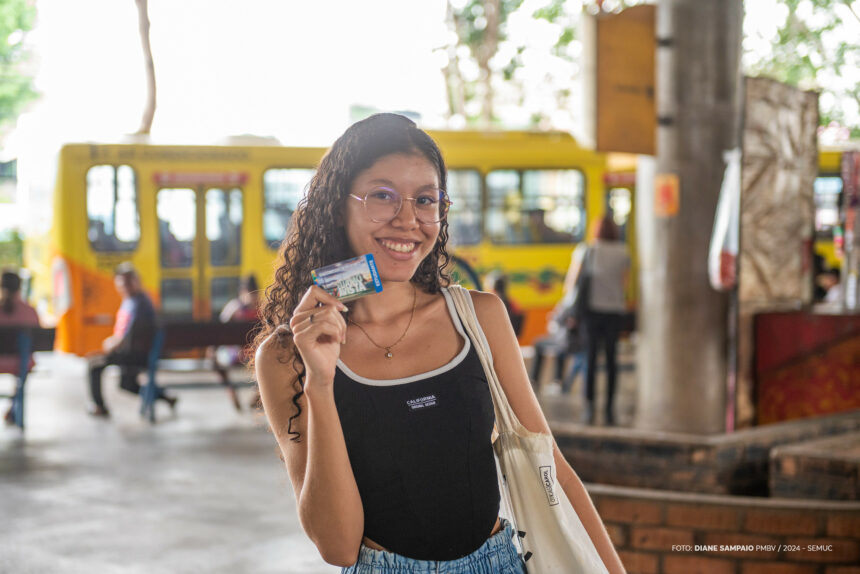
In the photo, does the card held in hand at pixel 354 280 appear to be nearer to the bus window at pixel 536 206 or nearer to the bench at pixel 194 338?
the bench at pixel 194 338

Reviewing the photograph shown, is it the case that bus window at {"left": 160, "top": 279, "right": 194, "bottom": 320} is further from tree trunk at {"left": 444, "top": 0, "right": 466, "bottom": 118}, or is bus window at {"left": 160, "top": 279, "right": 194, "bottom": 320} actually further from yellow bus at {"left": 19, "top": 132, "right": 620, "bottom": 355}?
tree trunk at {"left": 444, "top": 0, "right": 466, "bottom": 118}

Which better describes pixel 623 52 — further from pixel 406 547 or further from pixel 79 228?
pixel 79 228

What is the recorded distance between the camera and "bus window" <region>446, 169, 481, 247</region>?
15945 millimetres

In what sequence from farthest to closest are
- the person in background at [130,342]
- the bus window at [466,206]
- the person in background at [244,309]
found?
the bus window at [466,206]
the person in background at [244,309]
the person in background at [130,342]

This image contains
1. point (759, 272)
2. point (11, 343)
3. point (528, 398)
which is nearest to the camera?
point (528, 398)

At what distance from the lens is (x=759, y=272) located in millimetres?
6480

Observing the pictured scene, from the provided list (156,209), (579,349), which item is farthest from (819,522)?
(156,209)

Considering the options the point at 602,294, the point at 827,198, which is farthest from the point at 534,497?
the point at 827,198

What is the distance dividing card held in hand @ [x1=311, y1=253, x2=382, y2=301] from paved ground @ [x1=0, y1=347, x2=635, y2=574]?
368 cm

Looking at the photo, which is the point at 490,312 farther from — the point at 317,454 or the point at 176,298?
the point at 176,298

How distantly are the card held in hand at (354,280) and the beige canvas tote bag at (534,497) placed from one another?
11.2 inches

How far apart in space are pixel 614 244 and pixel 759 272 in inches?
113

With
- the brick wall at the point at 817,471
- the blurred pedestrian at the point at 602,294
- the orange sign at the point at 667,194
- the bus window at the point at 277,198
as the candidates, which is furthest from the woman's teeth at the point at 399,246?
the bus window at the point at 277,198

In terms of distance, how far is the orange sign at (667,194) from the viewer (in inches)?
264
